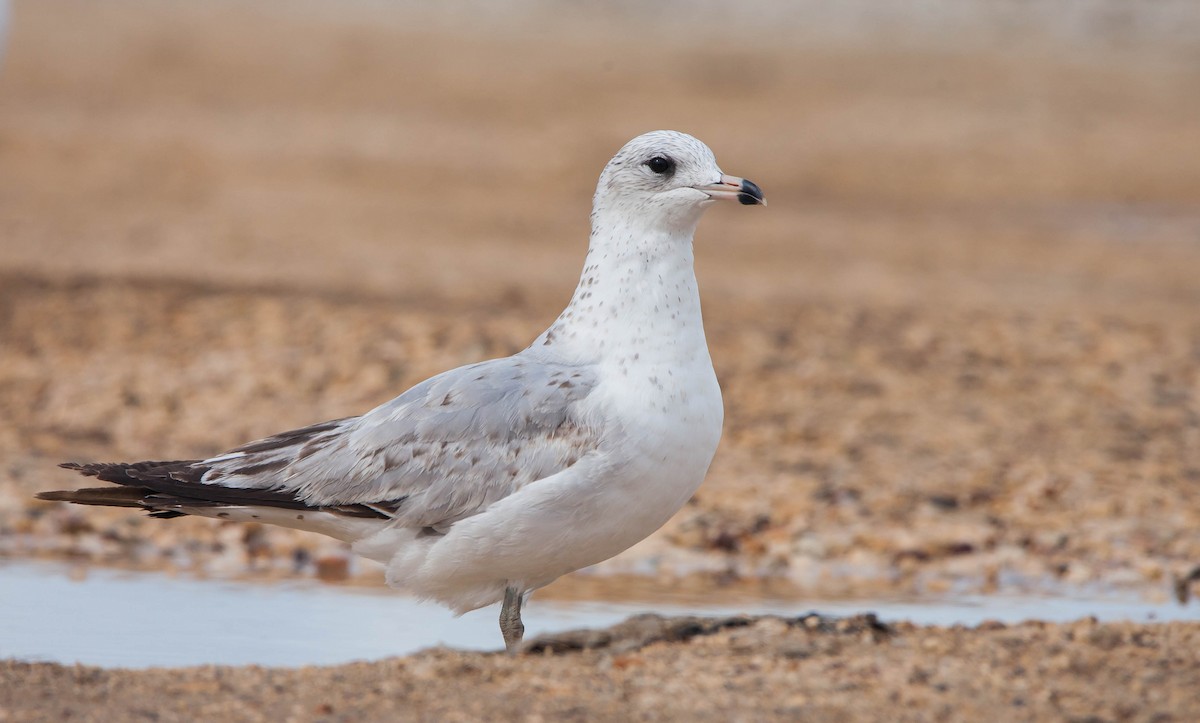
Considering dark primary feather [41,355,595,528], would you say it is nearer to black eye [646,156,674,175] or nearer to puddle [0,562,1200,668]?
black eye [646,156,674,175]

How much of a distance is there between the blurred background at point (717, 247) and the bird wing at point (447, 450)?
2546mm

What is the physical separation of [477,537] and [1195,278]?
12.7 m

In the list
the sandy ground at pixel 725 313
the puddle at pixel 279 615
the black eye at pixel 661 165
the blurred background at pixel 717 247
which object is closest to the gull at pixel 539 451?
the black eye at pixel 661 165

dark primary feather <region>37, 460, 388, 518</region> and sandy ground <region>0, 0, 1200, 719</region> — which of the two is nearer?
sandy ground <region>0, 0, 1200, 719</region>

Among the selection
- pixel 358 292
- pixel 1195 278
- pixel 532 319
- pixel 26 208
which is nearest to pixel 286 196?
pixel 26 208

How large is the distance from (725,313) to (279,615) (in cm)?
629

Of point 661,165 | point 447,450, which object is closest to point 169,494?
point 447,450

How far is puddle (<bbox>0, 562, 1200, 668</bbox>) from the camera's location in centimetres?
679

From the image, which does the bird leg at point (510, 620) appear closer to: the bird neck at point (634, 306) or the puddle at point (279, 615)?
the bird neck at point (634, 306)

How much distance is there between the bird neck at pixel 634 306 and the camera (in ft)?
18.9

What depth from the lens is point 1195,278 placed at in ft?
54.6

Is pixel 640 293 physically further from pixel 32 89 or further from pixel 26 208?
pixel 32 89

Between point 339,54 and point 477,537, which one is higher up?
point 339,54

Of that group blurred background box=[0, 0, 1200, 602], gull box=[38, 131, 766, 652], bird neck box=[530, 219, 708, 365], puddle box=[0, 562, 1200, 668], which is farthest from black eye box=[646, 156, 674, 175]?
blurred background box=[0, 0, 1200, 602]
